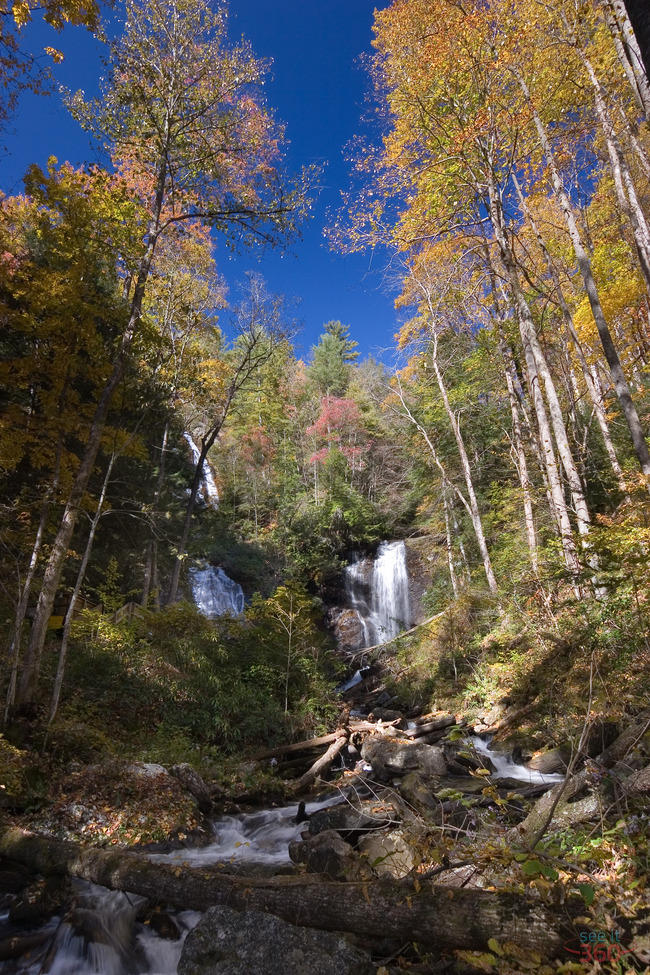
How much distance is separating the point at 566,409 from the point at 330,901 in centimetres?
1599

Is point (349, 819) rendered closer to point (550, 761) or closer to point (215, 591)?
point (550, 761)

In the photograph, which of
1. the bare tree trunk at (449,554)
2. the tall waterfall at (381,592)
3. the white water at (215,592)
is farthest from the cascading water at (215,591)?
the bare tree trunk at (449,554)

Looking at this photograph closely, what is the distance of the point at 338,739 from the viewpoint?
335 inches

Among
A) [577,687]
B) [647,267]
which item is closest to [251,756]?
[577,687]

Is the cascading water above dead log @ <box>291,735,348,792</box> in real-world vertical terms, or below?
above

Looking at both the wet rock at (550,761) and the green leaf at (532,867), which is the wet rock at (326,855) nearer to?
the green leaf at (532,867)

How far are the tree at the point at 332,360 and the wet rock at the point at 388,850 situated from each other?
29729 mm

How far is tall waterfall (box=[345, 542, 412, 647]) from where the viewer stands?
1919 centimetres

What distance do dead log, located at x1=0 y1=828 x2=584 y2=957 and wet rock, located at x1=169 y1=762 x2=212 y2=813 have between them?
7.64 ft

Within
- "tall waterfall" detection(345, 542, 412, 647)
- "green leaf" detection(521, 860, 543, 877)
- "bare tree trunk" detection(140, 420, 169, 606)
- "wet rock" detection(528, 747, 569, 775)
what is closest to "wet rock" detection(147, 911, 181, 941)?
"green leaf" detection(521, 860, 543, 877)

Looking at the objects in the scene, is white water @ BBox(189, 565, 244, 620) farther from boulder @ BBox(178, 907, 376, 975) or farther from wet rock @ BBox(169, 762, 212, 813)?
boulder @ BBox(178, 907, 376, 975)

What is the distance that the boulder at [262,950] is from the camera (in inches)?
92.5

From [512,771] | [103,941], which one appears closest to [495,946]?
[103,941]

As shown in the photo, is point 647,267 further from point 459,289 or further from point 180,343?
point 180,343
